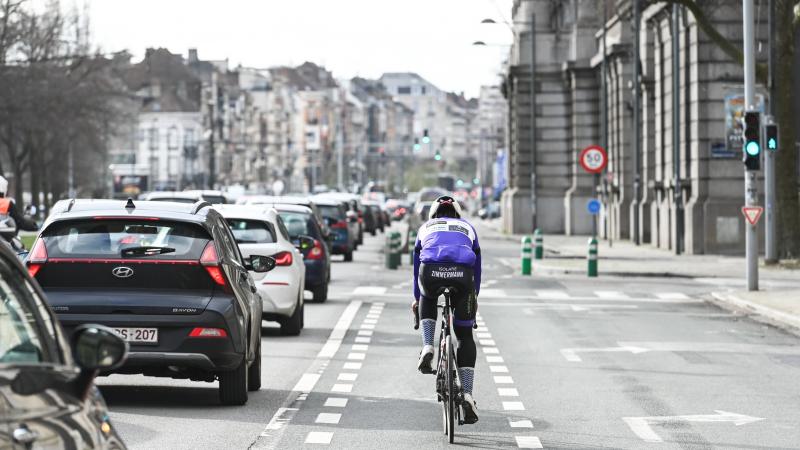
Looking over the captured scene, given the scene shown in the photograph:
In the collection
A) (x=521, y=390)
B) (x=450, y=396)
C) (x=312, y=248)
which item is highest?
(x=312, y=248)

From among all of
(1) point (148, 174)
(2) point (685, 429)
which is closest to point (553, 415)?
Result: (2) point (685, 429)

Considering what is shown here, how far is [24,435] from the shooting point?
498 centimetres

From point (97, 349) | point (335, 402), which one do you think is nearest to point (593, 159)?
point (335, 402)

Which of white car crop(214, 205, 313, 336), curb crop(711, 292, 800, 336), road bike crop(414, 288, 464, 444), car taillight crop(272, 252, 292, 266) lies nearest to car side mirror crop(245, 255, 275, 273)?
road bike crop(414, 288, 464, 444)

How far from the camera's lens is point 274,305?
2109cm

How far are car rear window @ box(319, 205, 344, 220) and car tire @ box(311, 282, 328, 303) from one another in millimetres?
18478

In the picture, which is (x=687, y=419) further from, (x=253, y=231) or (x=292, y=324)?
(x=253, y=231)

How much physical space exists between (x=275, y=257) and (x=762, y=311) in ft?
25.6

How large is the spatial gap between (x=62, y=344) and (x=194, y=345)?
721 centimetres

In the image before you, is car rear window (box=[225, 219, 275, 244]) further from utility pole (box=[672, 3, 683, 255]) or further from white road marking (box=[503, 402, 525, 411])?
utility pole (box=[672, 3, 683, 255])

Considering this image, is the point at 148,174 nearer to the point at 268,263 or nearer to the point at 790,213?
the point at 790,213

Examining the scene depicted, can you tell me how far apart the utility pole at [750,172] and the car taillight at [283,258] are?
11.1 meters

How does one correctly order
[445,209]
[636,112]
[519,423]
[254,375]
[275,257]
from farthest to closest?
[636,112]
[275,257]
[254,375]
[519,423]
[445,209]

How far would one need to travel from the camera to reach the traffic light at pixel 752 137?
103 feet
